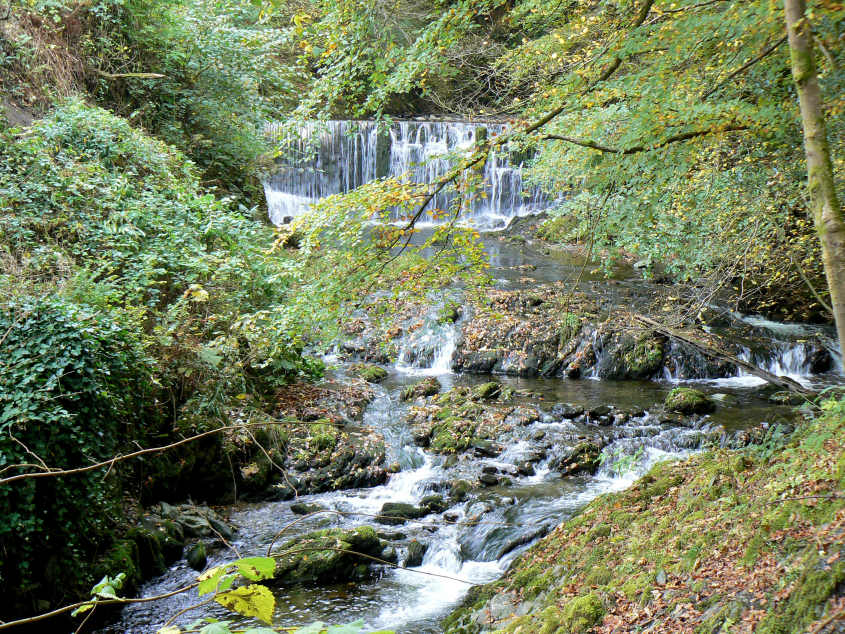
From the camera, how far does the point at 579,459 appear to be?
884cm

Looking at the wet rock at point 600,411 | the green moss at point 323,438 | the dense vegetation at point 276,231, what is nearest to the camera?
the dense vegetation at point 276,231

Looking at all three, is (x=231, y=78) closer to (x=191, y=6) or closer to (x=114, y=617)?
(x=191, y=6)

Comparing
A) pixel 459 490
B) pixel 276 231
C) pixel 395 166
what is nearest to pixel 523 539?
pixel 459 490

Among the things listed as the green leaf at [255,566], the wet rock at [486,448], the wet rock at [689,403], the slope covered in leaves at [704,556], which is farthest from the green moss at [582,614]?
the wet rock at [689,403]

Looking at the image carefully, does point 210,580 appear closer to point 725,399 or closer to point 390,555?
point 390,555

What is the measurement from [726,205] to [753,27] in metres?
3.55

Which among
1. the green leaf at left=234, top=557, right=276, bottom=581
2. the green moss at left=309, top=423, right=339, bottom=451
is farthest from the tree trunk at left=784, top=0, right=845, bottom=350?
the green moss at left=309, top=423, right=339, bottom=451

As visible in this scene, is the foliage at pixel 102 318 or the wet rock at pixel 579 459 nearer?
the foliage at pixel 102 318

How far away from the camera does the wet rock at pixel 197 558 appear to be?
644cm

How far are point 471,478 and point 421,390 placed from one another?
10.9ft

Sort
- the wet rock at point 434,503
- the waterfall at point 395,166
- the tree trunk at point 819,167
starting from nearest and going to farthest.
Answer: the tree trunk at point 819,167, the wet rock at point 434,503, the waterfall at point 395,166

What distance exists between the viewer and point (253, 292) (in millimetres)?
9531

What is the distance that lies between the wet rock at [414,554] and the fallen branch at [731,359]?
200 inches

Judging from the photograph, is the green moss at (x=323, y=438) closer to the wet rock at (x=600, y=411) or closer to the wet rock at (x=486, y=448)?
the wet rock at (x=486, y=448)
